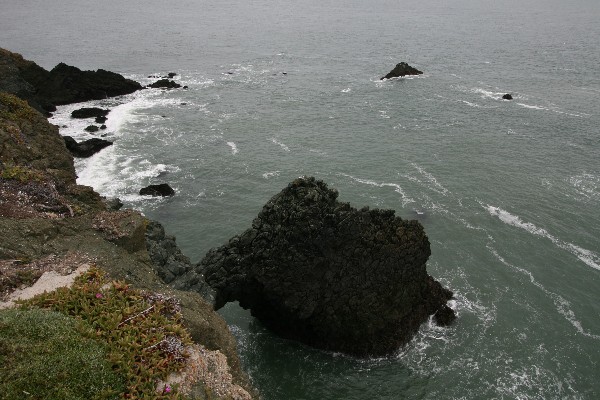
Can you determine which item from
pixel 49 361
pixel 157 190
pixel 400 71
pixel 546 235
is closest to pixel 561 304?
pixel 546 235

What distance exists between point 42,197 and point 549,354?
36.8m

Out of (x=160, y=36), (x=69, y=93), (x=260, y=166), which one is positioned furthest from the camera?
(x=160, y=36)

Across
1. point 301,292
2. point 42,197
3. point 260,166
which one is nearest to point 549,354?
point 301,292

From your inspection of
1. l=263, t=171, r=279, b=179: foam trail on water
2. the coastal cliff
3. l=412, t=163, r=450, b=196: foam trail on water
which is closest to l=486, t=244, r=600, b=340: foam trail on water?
l=412, t=163, r=450, b=196: foam trail on water

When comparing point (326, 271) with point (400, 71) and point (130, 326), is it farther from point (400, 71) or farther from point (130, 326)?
point (400, 71)

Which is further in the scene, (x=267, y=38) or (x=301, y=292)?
(x=267, y=38)

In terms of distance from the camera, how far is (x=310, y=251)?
33406mm

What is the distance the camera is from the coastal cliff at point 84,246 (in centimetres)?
1728

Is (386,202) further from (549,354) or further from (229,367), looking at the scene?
(229,367)

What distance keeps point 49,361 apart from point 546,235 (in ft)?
157

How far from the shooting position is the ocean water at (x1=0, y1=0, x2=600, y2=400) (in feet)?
110

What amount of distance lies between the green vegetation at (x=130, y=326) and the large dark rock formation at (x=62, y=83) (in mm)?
70620

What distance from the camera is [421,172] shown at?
2402 inches

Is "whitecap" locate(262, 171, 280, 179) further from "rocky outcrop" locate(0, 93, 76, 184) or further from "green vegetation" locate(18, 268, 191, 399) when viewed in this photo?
"green vegetation" locate(18, 268, 191, 399)
